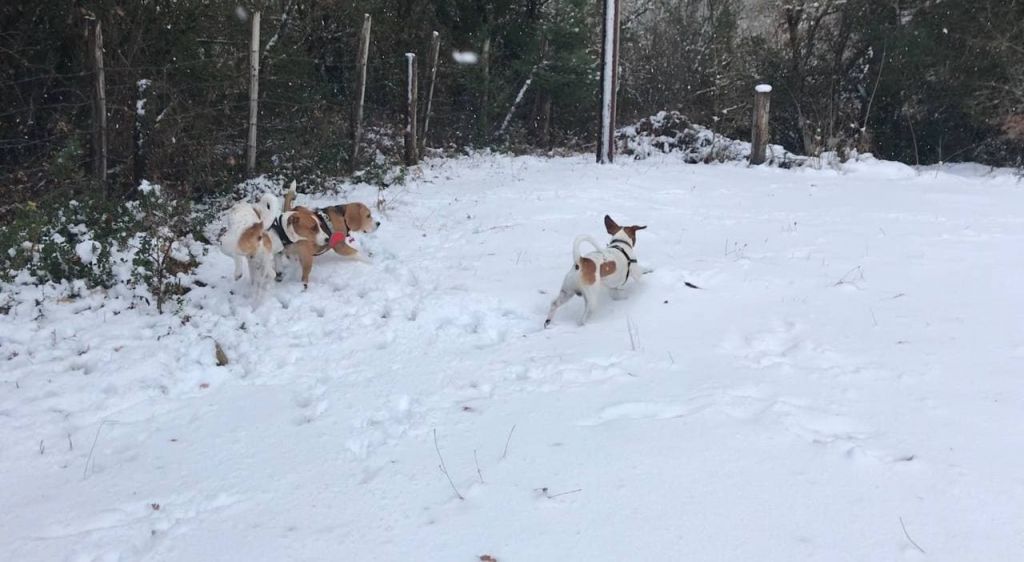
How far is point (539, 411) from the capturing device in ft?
11.8

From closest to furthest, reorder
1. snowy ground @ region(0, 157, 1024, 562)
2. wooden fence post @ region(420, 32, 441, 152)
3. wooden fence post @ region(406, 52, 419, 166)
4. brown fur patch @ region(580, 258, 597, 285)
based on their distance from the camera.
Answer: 1. snowy ground @ region(0, 157, 1024, 562)
2. brown fur patch @ region(580, 258, 597, 285)
3. wooden fence post @ region(406, 52, 419, 166)
4. wooden fence post @ region(420, 32, 441, 152)

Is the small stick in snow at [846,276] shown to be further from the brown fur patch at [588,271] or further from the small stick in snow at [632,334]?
the brown fur patch at [588,271]

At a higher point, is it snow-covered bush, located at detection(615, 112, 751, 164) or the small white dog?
snow-covered bush, located at detection(615, 112, 751, 164)

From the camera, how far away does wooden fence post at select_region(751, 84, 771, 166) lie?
1174 centimetres

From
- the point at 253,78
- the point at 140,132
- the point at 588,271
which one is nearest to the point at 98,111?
the point at 140,132

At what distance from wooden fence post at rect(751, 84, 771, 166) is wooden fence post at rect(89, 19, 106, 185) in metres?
10.1

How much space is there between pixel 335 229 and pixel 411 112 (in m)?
5.80

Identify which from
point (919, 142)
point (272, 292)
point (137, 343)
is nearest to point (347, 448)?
point (137, 343)

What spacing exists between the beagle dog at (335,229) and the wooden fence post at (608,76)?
6.84 metres

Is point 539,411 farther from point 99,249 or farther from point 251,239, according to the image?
A: point 99,249

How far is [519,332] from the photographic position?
16.3 feet

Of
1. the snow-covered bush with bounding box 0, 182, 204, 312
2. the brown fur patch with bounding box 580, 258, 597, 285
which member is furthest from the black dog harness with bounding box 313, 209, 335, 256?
the brown fur patch with bounding box 580, 258, 597, 285

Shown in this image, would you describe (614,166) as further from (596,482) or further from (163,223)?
(596,482)

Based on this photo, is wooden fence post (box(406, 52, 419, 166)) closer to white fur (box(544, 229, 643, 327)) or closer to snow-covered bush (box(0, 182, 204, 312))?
snow-covered bush (box(0, 182, 204, 312))
